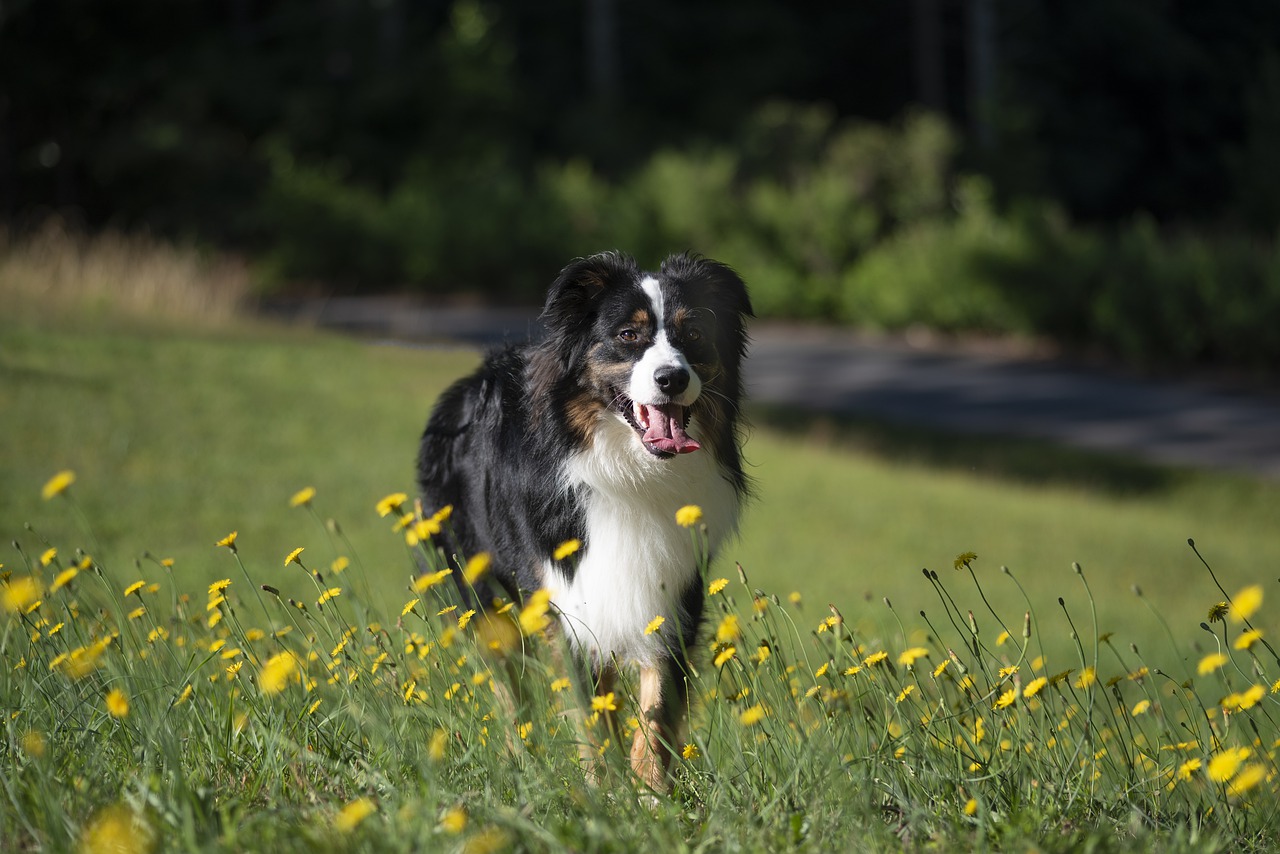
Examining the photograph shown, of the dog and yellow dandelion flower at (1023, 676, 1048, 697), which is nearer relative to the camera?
yellow dandelion flower at (1023, 676, 1048, 697)

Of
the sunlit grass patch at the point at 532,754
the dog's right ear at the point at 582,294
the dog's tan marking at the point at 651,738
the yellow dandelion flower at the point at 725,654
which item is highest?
the dog's right ear at the point at 582,294

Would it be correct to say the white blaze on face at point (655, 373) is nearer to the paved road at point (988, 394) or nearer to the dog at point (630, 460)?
the dog at point (630, 460)

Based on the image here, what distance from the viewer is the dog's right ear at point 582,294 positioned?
3.51 meters

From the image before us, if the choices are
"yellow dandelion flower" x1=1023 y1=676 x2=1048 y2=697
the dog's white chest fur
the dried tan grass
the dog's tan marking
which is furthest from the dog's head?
the dried tan grass

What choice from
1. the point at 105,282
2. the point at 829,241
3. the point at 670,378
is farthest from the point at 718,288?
the point at 829,241

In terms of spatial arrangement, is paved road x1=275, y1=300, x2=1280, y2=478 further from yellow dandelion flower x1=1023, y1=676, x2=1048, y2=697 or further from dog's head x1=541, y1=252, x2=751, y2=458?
yellow dandelion flower x1=1023, y1=676, x2=1048, y2=697

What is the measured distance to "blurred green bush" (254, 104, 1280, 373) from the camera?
17.2 meters

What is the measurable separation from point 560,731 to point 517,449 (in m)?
1.02

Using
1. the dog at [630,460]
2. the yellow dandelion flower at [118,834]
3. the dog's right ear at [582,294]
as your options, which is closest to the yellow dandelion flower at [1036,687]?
the dog at [630,460]

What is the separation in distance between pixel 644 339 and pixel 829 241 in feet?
60.2

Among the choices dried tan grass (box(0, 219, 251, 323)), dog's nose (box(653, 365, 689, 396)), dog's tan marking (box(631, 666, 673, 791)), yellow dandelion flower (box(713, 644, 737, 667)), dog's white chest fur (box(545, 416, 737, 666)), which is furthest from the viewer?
dried tan grass (box(0, 219, 251, 323))

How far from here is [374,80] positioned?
28.5m

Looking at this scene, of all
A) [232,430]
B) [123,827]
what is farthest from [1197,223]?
[123,827]

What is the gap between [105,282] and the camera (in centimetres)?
1388
